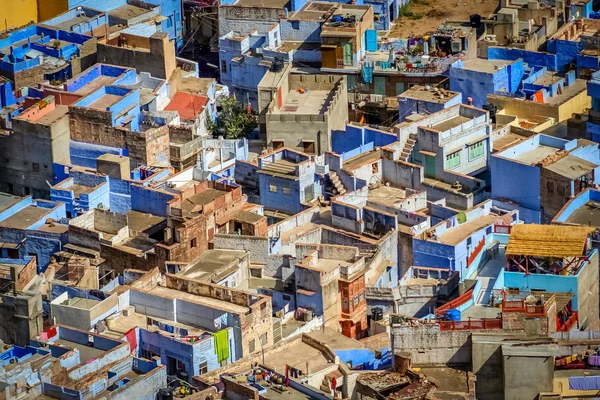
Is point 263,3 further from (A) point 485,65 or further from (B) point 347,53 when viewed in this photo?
(A) point 485,65

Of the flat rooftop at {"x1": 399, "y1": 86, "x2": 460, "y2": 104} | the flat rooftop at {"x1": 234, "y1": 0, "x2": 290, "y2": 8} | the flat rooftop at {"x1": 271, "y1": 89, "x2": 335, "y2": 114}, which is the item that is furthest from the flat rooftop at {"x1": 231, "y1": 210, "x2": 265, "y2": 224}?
the flat rooftop at {"x1": 234, "y1": 0, "x2": 290, "y2": 8}

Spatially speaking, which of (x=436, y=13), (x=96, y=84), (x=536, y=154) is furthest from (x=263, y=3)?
(x=536, y=154)

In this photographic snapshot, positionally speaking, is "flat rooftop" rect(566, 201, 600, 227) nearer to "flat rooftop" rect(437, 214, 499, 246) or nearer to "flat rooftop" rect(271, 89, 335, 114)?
"flat rooftop" rect(437, 214, 499, 246)

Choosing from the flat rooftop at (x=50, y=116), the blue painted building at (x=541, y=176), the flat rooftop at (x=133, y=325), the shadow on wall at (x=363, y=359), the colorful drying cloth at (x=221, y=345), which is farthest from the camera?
the flat rooftop at (x=50, y=116)

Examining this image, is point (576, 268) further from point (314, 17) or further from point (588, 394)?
point (314, 17)

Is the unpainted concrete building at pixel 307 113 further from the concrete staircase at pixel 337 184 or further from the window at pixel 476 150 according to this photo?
the window at pixel 476 150

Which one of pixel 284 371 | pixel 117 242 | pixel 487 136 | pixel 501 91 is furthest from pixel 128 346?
pixel 501 91

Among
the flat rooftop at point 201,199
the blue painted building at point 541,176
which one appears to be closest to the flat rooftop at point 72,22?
the flat rooftop at point 201,199
